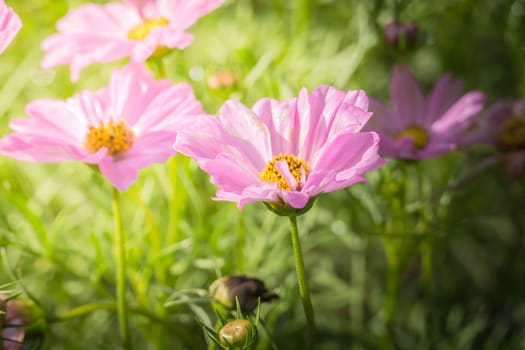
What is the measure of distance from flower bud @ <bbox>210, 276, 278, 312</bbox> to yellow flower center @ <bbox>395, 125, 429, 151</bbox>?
0.25 meters

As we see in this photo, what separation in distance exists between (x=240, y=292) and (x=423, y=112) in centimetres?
35

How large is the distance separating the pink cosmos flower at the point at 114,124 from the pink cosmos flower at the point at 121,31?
0.03m

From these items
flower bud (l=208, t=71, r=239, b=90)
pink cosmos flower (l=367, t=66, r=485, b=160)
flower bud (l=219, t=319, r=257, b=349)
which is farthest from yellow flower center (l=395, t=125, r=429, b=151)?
flower bud (l=219, t=319, r=257, b=349)

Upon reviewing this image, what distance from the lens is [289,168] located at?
1.62 ft

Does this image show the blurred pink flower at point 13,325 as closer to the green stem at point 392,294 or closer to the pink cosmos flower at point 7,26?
the pink cosmos flower at point 7,26

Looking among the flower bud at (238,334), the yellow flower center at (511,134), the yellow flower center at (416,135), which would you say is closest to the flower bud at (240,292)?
the flower bud at (238,334)

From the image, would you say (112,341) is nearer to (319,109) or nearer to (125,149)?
(125,149)

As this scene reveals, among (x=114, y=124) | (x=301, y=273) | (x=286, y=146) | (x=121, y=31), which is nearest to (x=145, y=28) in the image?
(x=121, y=31)

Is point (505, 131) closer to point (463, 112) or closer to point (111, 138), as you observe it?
point (463, 112)

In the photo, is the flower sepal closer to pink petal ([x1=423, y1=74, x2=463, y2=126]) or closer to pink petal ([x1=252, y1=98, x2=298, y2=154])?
pink petal ([x1=252, y1=98, x2=298, y2=154])

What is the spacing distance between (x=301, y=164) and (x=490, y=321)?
19.0 inches

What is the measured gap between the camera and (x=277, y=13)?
1.07 metres

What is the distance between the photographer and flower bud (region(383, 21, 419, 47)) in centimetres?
70

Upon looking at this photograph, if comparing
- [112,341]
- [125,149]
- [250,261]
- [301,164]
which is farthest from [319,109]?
[112,341]
